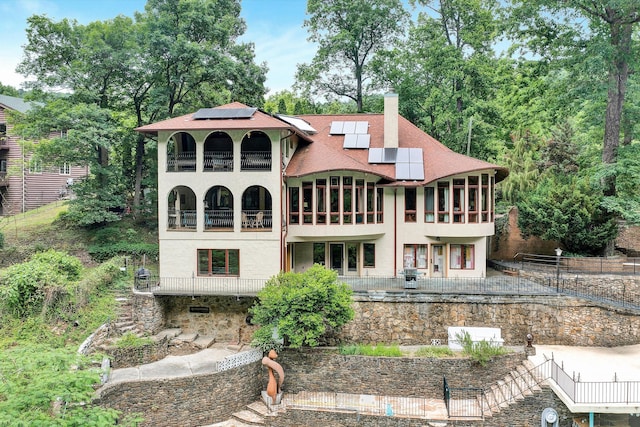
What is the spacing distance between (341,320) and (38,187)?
2792cm

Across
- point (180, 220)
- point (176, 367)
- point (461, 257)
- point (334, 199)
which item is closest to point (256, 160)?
point (334, 199)

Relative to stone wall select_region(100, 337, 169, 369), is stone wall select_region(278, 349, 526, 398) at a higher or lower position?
lower

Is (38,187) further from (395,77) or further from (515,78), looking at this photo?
(515,78)

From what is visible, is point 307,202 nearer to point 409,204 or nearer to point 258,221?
point 258,221

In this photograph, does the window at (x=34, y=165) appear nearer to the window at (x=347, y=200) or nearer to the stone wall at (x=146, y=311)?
the stone wall at (x=146, y=311)

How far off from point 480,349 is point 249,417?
8.70 meters

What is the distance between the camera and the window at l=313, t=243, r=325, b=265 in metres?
22.2

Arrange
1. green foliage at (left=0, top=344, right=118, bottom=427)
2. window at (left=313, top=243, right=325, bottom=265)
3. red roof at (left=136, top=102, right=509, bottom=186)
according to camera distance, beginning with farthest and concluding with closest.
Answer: window at (left=313, top=243, right=325, bottom=265), red roof at (left=136, top=102, right=509, bottom=186), green foliage at (left=0, top=344, right=118, bottom=427)

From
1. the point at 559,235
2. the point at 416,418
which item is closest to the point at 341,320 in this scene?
the point at 416,418

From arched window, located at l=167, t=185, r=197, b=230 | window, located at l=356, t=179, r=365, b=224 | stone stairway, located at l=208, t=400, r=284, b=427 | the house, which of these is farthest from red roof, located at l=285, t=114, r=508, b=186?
the house

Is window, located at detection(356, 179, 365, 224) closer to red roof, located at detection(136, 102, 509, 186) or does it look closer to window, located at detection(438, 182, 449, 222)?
red roof, located at detection(136, 102, 509, 186)

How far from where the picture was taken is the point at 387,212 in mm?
22000

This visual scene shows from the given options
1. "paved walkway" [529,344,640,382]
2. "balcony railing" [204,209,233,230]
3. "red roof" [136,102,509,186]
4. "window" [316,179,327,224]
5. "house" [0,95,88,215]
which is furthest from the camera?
"house" [0,95,88,215]

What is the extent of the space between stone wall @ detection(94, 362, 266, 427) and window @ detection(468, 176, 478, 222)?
12910 mm
